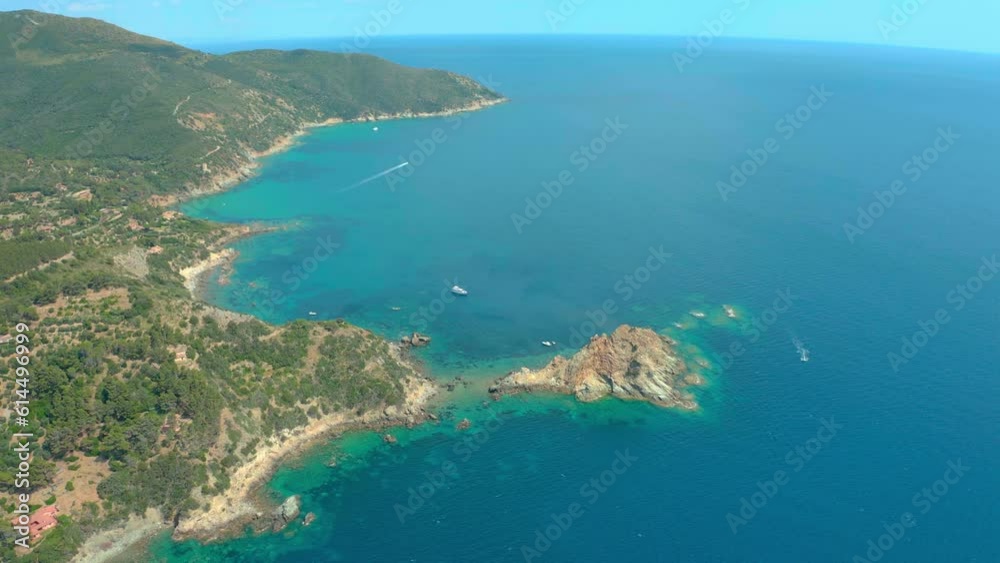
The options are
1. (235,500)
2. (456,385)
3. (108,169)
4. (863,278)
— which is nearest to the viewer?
(235,500)

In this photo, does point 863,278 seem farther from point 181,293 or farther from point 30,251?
point 30,251

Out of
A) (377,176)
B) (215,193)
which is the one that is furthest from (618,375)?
(215,193)

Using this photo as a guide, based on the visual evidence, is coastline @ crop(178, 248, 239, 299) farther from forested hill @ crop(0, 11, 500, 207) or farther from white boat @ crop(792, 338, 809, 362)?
white boat @ crop(792, 338, 809, 362)

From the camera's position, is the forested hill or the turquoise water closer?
the turquoise water

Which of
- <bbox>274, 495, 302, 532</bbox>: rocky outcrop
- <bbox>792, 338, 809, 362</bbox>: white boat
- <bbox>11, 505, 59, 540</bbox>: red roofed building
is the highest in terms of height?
<bbox>792, 338, 809, 362</bbox>: white boat

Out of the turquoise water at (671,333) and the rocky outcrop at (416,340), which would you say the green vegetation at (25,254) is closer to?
the turquoise water at (671,333)

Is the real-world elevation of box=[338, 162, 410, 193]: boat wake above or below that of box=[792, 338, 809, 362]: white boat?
above

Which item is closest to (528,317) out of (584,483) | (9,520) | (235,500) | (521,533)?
(584,483)

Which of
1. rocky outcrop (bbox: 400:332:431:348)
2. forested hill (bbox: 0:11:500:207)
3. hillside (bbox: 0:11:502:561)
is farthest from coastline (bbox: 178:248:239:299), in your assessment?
rocky outcrop (bbox: 400:332:431:348)
